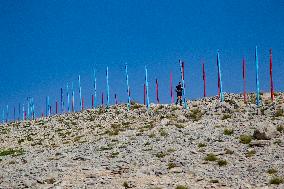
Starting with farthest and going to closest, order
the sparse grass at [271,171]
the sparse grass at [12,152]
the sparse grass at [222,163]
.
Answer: the sparse grass at [12,152]
the sparse grass at [222,163]
the sparse grass at [271,171]

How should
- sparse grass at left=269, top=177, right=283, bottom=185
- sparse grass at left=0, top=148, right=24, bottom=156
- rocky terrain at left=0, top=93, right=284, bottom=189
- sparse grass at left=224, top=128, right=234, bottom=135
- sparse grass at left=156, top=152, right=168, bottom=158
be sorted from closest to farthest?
sparse grass at left=269, top=177, right=283, bottom=185, rocky terrain at left=0, top=93, right=284, bottom=189, sparse grass at left=156, top=152, right=168, bottom=158, sparse grass at left=224, top=128, right=234, bottom=135, sparse grass at left=0, top=148, right=24, bottom=156

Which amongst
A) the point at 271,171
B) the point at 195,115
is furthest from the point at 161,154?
the point at 195,115

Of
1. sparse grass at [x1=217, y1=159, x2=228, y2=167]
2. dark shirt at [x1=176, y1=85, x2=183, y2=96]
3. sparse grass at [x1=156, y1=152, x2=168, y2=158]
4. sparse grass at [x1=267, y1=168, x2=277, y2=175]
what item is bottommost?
sparse grass at [x1=267, y1=168, x2=277, y2=175]

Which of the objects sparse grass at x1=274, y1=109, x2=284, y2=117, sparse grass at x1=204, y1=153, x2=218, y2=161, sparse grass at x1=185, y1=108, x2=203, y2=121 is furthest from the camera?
sparse grass at x1=185, y1=108, x2=203, y2=121

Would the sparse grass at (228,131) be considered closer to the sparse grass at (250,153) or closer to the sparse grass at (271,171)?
the sparse grass at (250,153)

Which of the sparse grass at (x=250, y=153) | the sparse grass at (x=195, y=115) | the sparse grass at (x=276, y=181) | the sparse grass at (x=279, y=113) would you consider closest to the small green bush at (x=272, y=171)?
the sparse grass at (x=276, y=181)

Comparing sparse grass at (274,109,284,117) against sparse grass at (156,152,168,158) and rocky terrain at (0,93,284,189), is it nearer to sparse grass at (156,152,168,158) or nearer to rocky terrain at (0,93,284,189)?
rocky terrain at (0,93,284,189)

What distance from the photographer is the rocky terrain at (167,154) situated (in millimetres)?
23203

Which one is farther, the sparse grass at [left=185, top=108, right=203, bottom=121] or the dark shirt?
the dark shirt

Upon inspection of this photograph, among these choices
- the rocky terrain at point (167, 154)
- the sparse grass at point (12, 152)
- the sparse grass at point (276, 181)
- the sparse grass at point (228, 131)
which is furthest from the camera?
the sparse grass at point (12, 152)

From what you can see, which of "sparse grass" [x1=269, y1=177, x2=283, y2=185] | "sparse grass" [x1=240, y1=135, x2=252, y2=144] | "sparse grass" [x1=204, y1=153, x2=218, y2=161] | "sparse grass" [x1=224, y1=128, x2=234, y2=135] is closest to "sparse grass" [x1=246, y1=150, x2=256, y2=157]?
"sparse grass" [x1=204, y1=153, x2=218, y2=161]

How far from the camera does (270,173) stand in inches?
899

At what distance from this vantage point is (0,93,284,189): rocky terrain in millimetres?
23203

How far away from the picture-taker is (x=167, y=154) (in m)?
27.9
